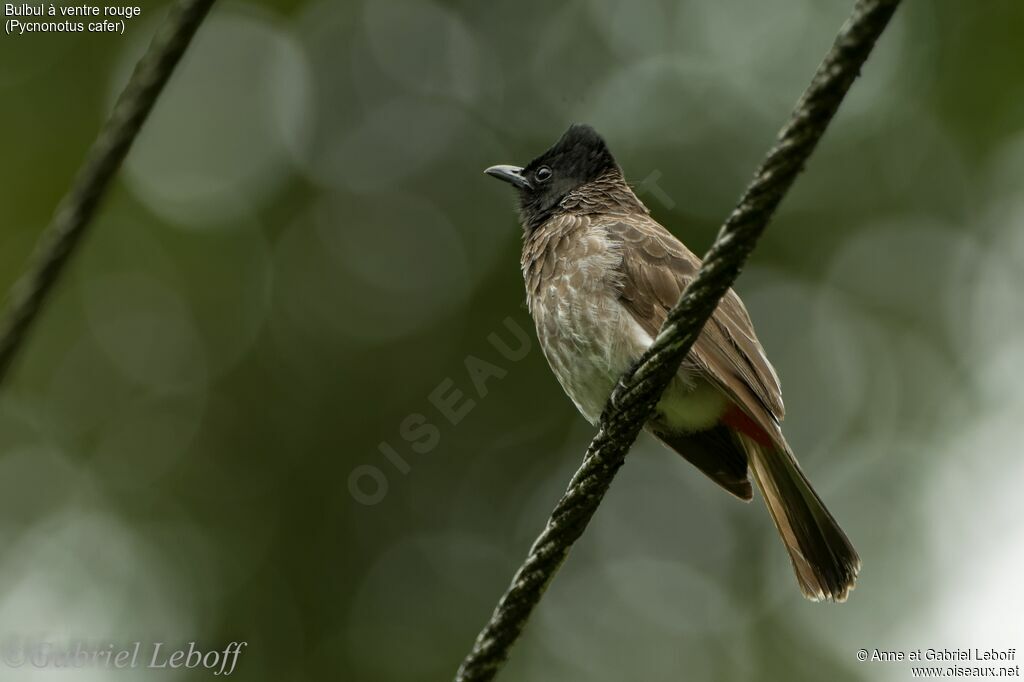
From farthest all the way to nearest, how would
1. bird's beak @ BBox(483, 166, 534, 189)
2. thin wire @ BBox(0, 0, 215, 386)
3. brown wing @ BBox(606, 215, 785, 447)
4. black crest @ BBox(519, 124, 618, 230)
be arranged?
bird's beak @ BBox(483, 166, 534, 189) < black crest @ BBox(519, 124, 618, 230) < brown wing @ BBox(606, 215, 785, 447) < thin wire @ BBox(0, 0, 215, 386)

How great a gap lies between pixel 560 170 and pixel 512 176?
227 millimetres

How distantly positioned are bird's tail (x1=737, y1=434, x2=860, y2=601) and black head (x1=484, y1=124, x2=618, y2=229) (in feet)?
5.30

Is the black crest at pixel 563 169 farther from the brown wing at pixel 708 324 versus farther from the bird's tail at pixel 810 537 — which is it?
the bird's tail at pixel 810 537

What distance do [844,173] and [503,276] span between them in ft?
9.06

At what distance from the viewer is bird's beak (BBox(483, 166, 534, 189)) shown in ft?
17.0

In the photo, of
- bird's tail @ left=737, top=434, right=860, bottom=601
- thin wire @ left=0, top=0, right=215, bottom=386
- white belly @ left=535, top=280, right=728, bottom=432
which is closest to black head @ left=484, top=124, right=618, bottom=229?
white belly @ left=535, top=280, right=728, bottom=432

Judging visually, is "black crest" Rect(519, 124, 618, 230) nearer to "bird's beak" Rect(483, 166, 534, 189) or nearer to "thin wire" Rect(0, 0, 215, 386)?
"bird's beak" Rect(483, 166, 534, 189)

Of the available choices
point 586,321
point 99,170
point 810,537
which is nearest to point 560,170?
point 586,321

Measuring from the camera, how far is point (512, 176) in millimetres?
5207

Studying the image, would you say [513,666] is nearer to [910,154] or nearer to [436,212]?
[436,212]

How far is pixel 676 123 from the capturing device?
9.18m

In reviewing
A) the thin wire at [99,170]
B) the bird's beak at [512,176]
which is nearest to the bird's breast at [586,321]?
the bird's beak at [512,176]

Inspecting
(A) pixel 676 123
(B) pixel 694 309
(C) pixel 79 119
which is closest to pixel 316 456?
(C) pixel 79 119

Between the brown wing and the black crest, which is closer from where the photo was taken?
the brown wing
